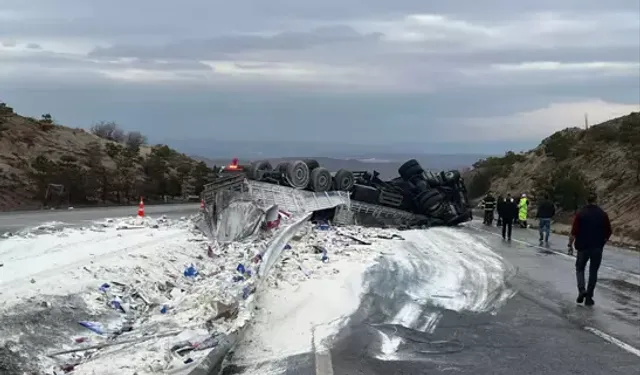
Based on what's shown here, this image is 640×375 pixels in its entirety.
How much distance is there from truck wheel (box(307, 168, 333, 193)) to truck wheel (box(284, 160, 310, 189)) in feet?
1.09

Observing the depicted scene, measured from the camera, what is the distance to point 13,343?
7152 millimetres

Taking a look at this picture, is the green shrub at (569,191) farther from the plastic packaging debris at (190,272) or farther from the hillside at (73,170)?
the plastic packaging debris at (190,272)

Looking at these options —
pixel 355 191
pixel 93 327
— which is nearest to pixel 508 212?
pixel 355 191

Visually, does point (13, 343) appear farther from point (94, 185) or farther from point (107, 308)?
point (94, 185)

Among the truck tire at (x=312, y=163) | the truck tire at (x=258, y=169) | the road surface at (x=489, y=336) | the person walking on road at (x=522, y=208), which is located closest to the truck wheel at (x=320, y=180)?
the truck tire at (x=312, y=163)

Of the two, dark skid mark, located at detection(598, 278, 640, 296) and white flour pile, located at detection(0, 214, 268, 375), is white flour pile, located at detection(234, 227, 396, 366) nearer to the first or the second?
white flour pile, located at detection(0, 214, 268, 375)

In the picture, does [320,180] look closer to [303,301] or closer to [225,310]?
[303,301]

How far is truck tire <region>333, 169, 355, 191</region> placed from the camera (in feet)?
89.3

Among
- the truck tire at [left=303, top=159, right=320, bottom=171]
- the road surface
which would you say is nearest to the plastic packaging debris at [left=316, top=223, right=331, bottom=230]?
the truck tire at [left=303, top=159, right=320, bottom=171]

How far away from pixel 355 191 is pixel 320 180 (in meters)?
1.83

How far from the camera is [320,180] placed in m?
26.4

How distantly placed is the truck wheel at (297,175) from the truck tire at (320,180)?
1.08 ft

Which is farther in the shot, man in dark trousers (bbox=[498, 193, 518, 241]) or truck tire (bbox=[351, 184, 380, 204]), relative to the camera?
truck tire (bbox=[351, 184, 380, 204])

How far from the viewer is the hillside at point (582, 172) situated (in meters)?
38.6
